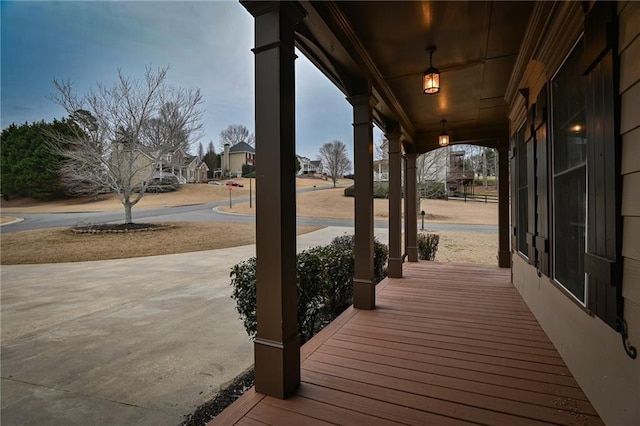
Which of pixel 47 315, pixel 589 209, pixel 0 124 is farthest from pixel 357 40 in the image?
pixel 0 124

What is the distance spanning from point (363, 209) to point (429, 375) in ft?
5.96

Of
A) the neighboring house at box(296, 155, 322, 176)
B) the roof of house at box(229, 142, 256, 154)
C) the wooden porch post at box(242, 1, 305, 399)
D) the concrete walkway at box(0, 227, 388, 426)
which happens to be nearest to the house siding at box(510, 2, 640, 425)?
the wooden porch post at box(242, 1, 305, 399)

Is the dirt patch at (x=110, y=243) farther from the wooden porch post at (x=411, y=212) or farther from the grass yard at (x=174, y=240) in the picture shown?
the wooden porch post at (x=411, y=212)

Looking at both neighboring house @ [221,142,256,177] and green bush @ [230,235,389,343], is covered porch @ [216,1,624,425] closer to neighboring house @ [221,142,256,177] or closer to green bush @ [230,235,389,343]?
green bush @ [230,235,389,343]

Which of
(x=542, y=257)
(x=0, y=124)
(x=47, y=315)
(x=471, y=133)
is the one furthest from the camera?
(x=0, y=124)

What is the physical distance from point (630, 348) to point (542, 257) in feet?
5.09

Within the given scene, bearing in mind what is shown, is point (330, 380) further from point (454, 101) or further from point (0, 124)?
point (0, 124)

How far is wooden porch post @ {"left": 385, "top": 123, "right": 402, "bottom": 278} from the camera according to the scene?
16.2 ft

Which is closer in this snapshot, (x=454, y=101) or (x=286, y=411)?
(x=286, y=411)

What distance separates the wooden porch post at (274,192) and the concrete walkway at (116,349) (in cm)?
99

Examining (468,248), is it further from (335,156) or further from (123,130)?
(335,156)

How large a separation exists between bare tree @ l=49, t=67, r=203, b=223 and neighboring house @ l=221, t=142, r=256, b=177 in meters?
30.9

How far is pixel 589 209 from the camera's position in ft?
5.70

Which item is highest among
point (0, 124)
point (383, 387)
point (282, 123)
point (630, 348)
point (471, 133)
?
point (0, 124)
